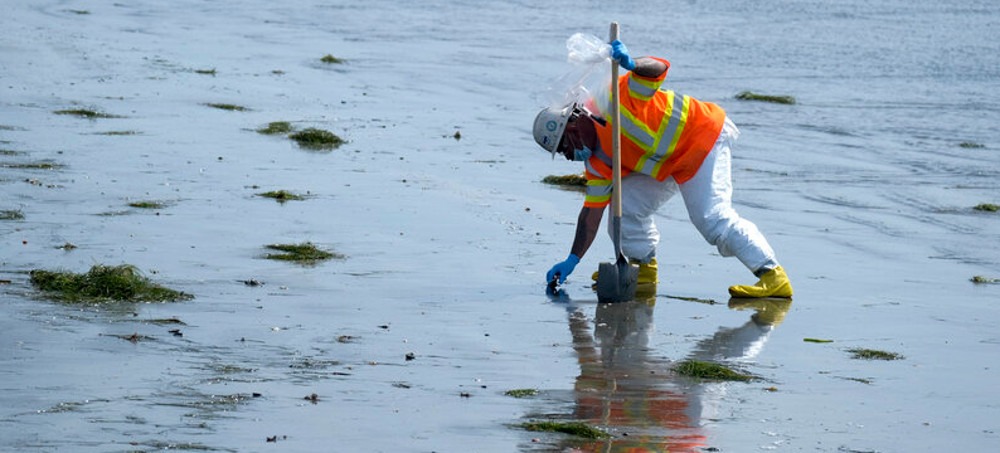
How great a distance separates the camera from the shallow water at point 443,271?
5918mm

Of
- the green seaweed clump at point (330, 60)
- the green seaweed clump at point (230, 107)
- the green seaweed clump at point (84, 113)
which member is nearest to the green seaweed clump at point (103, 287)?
the green seaweed clump at point (84, 113)

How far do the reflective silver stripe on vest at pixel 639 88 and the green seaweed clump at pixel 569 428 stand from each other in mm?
2828

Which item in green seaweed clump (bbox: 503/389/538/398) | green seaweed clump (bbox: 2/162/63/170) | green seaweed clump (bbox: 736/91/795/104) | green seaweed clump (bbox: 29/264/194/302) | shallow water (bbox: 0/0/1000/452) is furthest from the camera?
green seaweed clump (bbox: 736/91/795/104)

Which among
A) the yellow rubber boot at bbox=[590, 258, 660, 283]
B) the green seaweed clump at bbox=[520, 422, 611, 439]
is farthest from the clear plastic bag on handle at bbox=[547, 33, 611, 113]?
the green seaweed clump at bbox=[520, 422, 611, 439]

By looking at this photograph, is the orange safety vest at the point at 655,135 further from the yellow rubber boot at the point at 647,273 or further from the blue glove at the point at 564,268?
the yellow rubber boot at the point at 647,273

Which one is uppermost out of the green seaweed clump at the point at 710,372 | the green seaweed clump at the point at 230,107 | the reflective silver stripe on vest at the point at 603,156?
the reflective silver stripe on vest at the point at 603,156

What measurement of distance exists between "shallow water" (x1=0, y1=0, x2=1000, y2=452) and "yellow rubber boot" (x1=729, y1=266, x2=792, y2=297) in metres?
0.14

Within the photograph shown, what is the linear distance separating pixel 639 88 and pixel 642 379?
2.06 m

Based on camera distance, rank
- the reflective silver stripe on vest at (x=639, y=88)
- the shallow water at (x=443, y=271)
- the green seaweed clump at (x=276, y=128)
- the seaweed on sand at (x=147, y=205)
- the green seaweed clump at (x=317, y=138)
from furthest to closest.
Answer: the green seaweed clump at (x=276, y=128) < the green seaweed clump at (x=317, y=138) < the seaweed on sand at (x=147, y=205) < the reflective silver stripe on vest at (x=639, y=88) < the shallow water at (x=443, y=271)

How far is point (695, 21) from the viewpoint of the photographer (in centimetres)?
2638

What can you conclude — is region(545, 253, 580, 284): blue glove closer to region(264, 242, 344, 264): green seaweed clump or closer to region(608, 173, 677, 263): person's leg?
region(608, 173, 677, 263): person's leg

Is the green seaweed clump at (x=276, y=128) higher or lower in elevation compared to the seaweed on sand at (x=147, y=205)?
lower

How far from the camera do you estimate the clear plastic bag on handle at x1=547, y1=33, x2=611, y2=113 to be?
820 cm

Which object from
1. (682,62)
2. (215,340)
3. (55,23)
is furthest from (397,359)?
(55,23)
